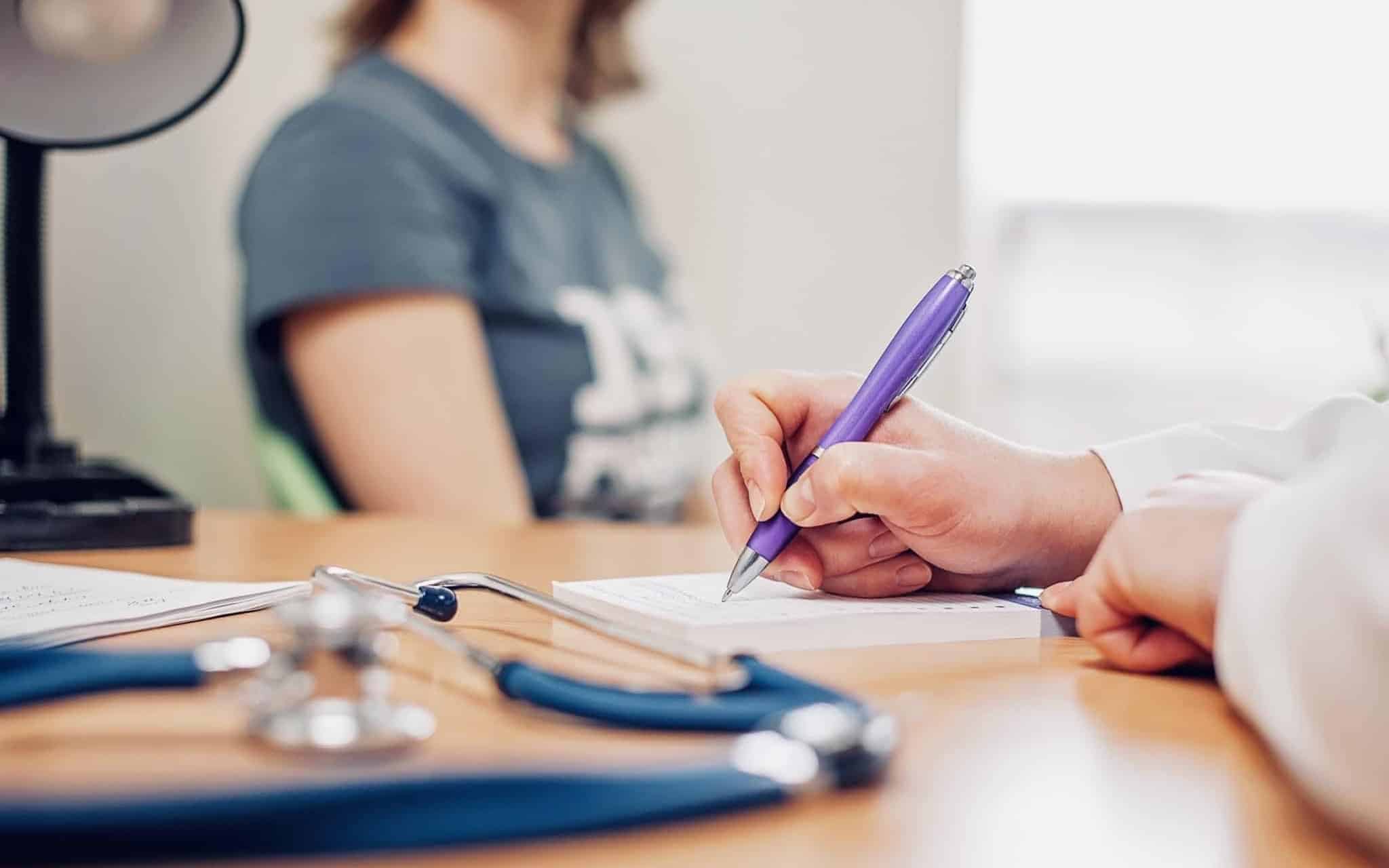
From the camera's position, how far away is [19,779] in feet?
1.06

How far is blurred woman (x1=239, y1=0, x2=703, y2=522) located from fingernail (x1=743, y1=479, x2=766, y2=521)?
78 centimetres

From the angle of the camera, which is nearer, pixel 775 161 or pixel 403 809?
pixel 403 809

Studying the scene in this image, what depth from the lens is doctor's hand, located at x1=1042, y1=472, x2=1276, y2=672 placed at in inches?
18.8

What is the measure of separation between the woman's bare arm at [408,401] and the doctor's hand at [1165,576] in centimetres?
96

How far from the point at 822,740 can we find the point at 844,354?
1.91m

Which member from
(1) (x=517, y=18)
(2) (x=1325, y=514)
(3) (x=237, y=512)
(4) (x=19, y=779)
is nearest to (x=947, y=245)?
(1) (x=517, y=18)

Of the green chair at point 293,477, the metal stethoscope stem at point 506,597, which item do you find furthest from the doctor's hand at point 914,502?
the green chair at point 293,477

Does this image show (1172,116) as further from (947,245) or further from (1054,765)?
(1054,765)

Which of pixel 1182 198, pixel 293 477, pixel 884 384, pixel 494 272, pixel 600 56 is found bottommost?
pixel 293 477

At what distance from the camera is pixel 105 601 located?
598 mm

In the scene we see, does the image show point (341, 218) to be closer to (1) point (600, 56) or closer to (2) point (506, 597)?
(1) point (600, 56)

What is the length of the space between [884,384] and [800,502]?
0.08m

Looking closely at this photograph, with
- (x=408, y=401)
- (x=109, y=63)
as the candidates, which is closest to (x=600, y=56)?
(x=408, y=401)

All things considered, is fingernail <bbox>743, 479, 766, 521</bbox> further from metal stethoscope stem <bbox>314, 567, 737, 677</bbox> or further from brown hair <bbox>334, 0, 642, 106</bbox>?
brown hair <bbox>334, 0, 642, 106</bbox>
